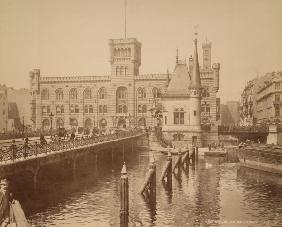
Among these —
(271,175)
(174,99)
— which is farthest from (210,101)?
(271,175)

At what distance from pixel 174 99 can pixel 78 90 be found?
27987mm

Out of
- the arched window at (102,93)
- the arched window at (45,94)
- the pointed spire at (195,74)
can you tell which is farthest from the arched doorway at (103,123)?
the pointed spire at (195,74)

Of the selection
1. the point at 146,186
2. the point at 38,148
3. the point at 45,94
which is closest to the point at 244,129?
the point at 146,186

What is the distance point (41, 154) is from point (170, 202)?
8.60 m

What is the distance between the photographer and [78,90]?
81.2 metres

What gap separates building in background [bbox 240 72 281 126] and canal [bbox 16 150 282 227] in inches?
883

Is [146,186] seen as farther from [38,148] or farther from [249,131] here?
[249,131]

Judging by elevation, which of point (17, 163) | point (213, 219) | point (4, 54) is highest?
point (4, 54)

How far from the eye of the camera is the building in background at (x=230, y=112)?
420ft

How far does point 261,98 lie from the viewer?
6744cm

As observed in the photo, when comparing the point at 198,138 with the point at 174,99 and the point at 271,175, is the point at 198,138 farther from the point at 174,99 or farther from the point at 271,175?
the point at 271,175

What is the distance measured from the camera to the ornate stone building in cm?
7800

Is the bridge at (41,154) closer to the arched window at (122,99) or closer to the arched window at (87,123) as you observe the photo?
the arched window at (122,99)

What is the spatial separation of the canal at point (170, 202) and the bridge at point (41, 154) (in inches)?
62.9
